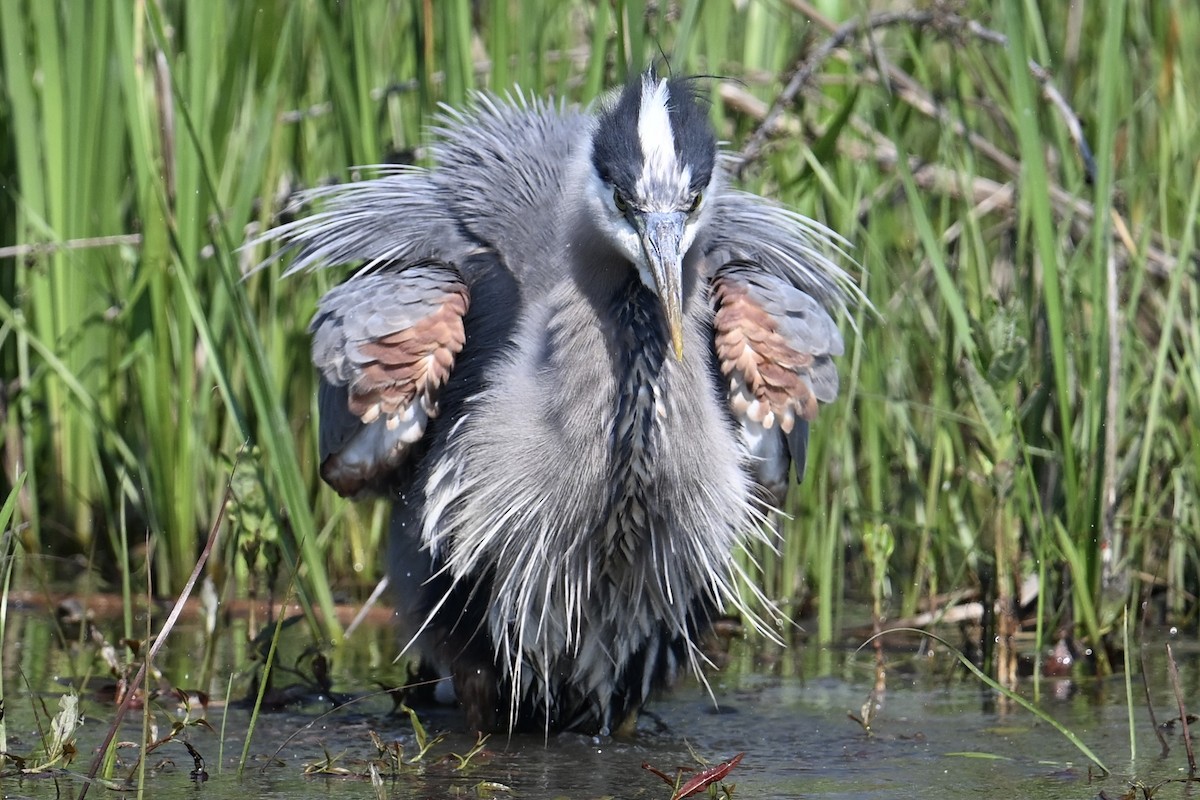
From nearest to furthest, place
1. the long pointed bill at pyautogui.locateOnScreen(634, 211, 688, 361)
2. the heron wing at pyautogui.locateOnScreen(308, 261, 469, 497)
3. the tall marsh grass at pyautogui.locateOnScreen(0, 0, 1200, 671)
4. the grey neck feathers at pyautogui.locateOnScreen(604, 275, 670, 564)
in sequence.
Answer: the long pointed bill at pyautogui.locateOnScreen(634, 211, 688, 361) → the grey neck feathers at pyautogui.locateOnScreen(604, 275, 670, 564) → the heron wing at pyautogui.locateOnScreen(308, 261, 469, 497) → the tall marsh grass at pyautogui.locateOnScreen(0, 0, 1200, 671)

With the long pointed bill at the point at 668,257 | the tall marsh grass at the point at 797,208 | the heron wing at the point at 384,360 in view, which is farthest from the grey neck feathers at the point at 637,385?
the tall marsh grass at the point at 797,208

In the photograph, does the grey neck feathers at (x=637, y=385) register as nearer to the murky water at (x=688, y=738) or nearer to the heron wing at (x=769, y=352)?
the heron wing at (x=769, y=352)

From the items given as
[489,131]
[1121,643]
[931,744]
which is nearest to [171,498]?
[489,131]

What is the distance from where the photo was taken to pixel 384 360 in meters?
3.71

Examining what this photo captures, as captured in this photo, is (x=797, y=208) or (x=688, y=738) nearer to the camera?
(x=688, y=738)

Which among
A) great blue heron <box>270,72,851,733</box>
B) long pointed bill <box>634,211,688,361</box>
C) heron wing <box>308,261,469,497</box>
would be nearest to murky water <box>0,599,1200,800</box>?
great blue heron <box>270,72,851,733</box>

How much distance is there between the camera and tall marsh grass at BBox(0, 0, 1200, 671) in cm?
426

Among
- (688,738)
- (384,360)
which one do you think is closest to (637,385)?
(384,360)

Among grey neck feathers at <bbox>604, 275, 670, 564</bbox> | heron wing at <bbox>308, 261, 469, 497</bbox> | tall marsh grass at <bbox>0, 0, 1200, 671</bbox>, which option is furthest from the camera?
tall marsh grass at <bbox>0, 0, 1200, 671</bbox>

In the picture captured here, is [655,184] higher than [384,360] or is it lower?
higher

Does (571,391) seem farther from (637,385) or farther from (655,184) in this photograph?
(655,184)

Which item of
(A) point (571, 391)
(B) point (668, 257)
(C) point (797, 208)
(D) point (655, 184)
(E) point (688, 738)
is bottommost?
(E) point (688, 738)

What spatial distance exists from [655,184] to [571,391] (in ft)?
1.87

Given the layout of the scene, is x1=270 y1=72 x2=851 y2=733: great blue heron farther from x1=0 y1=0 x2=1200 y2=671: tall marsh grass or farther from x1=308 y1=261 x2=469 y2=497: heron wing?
x1=0 y1=0 x2=1200 y2=671: tall marsh grass
